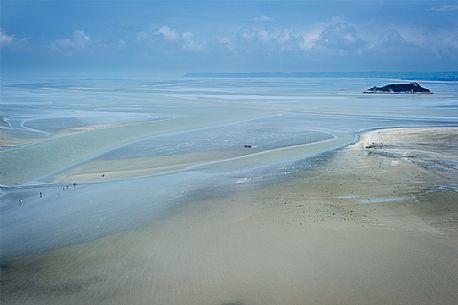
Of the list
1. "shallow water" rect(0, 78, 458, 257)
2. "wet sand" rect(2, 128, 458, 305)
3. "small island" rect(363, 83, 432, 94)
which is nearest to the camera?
"wet sand" rect(2, 128, 458, 305)

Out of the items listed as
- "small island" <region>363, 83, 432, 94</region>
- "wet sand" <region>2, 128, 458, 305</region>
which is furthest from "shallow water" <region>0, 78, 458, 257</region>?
"small island" <region>363, 83, 432, 94</region>

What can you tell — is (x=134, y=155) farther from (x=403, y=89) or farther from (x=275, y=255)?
(x=403, y=89)

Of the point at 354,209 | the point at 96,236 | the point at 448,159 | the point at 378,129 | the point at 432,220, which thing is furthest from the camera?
the point at 378,129

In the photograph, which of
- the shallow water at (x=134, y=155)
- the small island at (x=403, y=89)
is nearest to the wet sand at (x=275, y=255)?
the shallow water at (x=134, y=155)

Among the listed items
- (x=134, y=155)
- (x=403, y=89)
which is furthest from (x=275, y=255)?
(x=403, y=89)

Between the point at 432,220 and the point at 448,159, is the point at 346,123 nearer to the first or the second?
the point at 448,159

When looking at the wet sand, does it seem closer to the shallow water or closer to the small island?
the shallow water

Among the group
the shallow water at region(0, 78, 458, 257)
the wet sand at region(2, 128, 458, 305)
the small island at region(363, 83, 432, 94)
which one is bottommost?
the wet sand at region(2, 128, 458, 305)

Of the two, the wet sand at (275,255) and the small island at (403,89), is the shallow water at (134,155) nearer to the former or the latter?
the wet sand at (275,255)

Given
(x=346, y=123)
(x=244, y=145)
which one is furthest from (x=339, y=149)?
(x=346, y=123)
